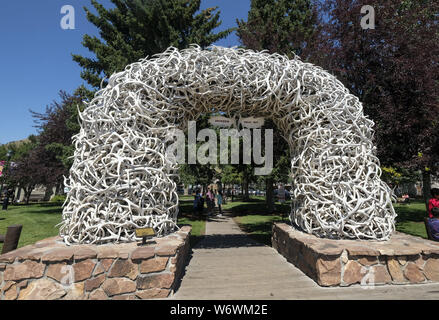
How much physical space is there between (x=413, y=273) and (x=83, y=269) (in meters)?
4.74

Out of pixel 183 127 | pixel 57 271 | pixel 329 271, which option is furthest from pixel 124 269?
pixel 329 271

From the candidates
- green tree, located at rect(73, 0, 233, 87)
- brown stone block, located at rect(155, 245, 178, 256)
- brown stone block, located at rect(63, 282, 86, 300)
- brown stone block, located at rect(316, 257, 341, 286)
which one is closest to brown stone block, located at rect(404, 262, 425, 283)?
brown stone block, located at rect(316, 257, 341, 286)

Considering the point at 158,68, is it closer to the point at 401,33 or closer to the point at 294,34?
the point at 401,33

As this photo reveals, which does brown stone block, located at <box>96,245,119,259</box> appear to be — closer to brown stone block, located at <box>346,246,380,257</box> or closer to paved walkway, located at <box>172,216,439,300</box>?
paved walkway, located at <box>172,216,439,300</box>

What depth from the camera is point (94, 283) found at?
10.4ft

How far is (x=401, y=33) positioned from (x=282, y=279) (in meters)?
7.50

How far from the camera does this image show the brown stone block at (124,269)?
10.6ft

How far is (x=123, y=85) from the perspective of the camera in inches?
166

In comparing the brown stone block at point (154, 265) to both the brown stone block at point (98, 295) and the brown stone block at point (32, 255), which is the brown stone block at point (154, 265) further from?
the brown stone block at point (32, 255)

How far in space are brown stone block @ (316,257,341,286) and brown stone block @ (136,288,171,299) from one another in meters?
2.26

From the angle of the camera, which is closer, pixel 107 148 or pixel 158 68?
pixel 107 148

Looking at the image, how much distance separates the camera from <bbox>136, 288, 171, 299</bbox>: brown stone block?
10.6 feet

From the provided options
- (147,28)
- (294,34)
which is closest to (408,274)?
(294,34)

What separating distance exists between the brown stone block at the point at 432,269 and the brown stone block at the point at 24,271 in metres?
5.43
